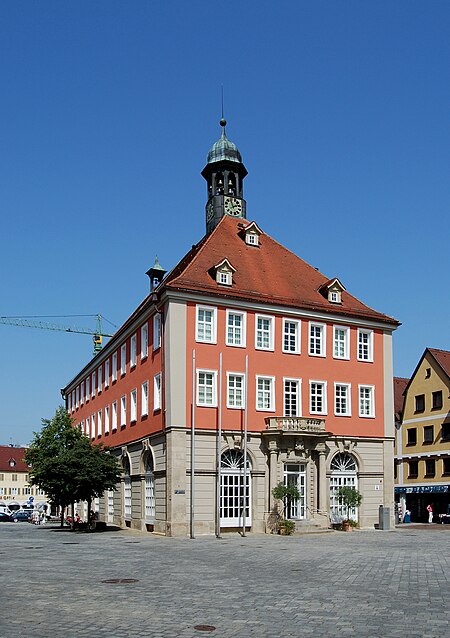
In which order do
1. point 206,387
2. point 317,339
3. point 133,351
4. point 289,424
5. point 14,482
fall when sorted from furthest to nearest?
point 14,482, point 133,351, point 317,339, point 289,424, point 206,387

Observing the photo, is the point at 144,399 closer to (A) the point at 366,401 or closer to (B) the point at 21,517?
(A) the point at 366,401

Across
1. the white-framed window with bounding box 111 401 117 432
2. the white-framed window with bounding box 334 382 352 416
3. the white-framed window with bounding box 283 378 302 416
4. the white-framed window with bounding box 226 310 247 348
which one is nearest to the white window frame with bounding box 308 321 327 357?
the white-framed window with bounding box 334 382 352 416

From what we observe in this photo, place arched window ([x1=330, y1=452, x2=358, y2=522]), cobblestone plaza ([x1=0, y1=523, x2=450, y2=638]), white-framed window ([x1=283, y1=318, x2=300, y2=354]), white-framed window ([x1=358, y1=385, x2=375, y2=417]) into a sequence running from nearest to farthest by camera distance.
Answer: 1. cobblestone plaza ([x1=0, y1=523, x2=450, y2=638])
2. arched window ([x1=330, y1=452, x2=358, y2=522])
3. white-framed window ([x1=283, y1=318, x2=300, y2=354])
4. white-framed window ([x1=358, y1=385, x2=375, y2=417])

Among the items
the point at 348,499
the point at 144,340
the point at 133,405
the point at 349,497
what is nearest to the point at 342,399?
the point at 349,497

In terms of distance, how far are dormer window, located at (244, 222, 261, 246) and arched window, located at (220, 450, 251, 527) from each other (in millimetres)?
13280

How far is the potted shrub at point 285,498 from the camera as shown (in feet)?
127

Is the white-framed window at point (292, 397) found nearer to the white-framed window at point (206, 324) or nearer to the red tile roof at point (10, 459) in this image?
the white-framed window at point (206, 324)

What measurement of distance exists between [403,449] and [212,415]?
102 ft

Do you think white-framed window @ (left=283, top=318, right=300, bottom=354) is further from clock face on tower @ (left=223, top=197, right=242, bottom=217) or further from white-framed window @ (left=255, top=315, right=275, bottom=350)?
clock face on tower @ (left=223, top=197, right=242, bottom=217)

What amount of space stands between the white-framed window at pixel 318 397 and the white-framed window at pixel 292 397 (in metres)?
0.76

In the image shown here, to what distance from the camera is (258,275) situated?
146ft

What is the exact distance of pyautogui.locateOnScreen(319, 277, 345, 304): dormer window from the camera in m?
45.7

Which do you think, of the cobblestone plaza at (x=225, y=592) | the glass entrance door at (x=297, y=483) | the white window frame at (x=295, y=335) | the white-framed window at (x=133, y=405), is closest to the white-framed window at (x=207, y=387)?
the white window frame at (x=295, y=335)

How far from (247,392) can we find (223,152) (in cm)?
1767
